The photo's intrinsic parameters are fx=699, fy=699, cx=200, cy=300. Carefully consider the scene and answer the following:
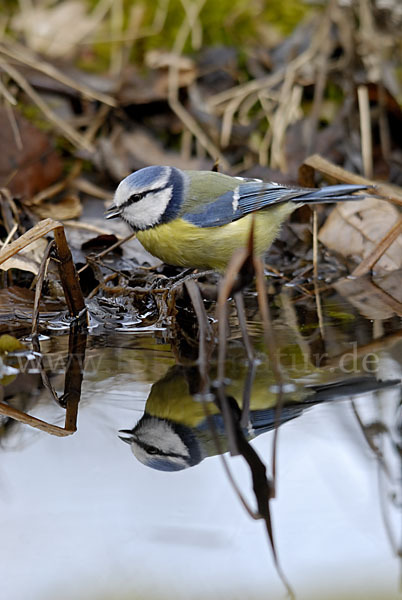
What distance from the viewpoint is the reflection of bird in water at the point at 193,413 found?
141 cm

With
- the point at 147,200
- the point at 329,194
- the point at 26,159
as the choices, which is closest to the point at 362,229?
the point at 329,194

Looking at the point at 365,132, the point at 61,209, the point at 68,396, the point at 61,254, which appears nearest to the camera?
the point at 68,396

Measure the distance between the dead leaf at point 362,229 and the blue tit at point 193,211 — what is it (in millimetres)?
388

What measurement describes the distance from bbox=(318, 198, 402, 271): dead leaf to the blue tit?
388 mm

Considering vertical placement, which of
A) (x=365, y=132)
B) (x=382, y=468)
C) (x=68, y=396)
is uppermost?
(x=382, y=468)

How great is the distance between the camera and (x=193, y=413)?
156 cm

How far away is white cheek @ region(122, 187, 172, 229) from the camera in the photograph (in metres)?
2.46

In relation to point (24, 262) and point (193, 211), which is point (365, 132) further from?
point (24, 262)

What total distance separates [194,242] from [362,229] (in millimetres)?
952

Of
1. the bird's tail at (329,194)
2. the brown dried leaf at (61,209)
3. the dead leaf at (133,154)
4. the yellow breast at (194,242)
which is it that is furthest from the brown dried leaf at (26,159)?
the bird's tail at (329,194)

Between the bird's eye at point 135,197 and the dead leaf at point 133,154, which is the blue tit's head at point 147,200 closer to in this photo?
the bird's eye at point 135,197

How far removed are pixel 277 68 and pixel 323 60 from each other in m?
0.47

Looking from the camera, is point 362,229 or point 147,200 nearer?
point 147,200

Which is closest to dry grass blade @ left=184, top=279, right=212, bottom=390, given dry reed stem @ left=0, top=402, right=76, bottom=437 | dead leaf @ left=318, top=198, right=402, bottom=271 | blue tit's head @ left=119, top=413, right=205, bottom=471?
blue tit's head @ left=119, top=413, right=205, bottom=471
